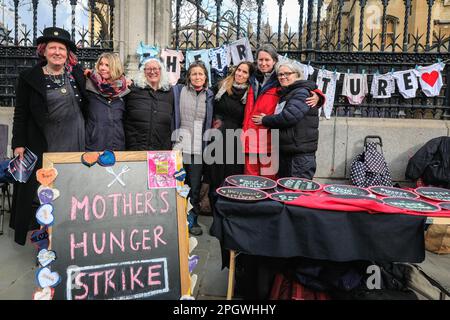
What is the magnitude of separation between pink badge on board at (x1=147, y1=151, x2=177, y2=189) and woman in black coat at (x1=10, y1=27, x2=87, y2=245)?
1226mm

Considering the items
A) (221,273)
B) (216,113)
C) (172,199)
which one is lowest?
(221,273)

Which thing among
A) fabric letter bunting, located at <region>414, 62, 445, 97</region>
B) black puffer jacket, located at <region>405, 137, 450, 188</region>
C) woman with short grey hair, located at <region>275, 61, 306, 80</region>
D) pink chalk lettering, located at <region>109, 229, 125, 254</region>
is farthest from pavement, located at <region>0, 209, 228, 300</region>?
fabric letter bunting, located at <region>414, 62, 445, 97</region>

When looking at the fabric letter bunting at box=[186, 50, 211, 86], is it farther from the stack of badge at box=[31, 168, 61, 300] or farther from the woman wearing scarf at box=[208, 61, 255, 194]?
the stack of badge at box=[31, 168, 61, 300]

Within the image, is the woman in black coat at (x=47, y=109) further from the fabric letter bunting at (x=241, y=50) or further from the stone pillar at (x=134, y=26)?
the fabric letter bunting at (x=241, y=50)

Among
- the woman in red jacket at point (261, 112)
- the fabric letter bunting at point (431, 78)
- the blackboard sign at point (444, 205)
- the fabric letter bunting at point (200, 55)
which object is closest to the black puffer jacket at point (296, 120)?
the woman in red jacket at point (261, 112)

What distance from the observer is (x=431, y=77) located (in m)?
5.25

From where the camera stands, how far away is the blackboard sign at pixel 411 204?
7.57 feet

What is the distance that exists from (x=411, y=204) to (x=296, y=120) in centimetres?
122

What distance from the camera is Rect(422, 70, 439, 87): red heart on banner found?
17.2 feet

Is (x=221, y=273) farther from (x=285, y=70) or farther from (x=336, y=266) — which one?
(x=285, y=70)

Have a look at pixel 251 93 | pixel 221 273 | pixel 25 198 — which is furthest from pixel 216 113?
pixel 25 198

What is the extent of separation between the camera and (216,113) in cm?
398

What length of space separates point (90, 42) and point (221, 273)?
4742mm

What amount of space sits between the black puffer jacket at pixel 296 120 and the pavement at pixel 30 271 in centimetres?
133
